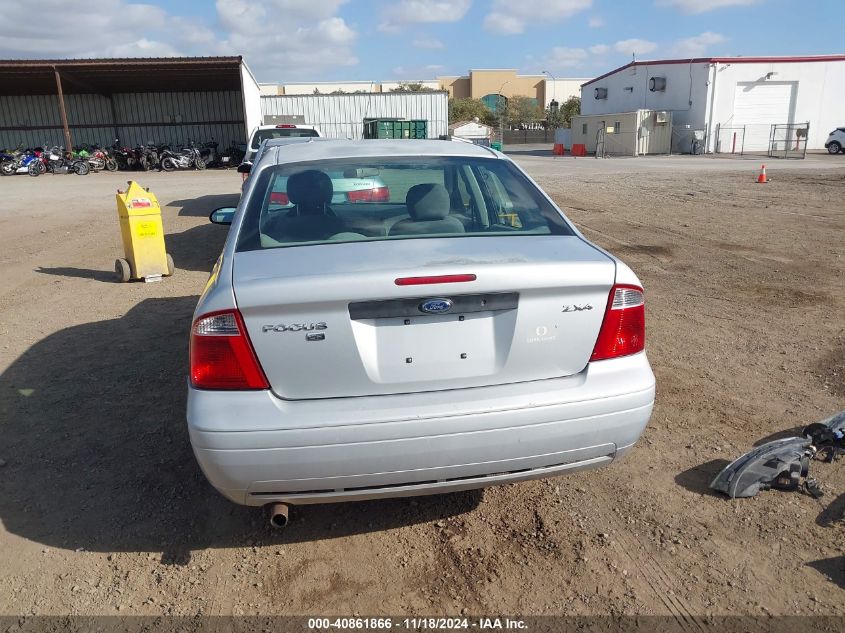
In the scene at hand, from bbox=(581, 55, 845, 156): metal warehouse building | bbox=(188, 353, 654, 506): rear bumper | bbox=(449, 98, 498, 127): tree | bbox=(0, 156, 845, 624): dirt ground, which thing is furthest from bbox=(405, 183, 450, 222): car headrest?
bbox=(449, 98, 498, 127): tree

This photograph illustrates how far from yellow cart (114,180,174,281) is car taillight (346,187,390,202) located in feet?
16.0

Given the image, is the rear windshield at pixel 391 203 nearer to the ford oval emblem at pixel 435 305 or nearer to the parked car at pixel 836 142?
the ford oval emblem at pixel 435 305

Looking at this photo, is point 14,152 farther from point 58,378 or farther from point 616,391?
point 616,391

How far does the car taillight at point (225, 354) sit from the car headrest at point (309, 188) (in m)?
1.19

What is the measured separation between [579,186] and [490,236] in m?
19.0

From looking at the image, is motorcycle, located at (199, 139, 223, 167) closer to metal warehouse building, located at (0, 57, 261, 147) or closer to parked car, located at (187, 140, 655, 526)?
metal warehouse building, located at (0, 57, 261, 147)

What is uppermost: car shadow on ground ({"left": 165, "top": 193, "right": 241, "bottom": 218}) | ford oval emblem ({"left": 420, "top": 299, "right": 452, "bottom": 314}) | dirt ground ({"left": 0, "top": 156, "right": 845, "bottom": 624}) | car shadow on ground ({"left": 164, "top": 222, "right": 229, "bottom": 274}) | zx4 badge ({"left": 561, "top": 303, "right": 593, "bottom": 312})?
ford oval emblem ({"left": 420, "top": 299, "right": 452, "bottom": 314})

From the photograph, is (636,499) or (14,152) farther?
(14,152)

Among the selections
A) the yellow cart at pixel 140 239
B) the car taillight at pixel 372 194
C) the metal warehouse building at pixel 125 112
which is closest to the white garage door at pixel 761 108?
the metal warehouse building at pixel 125 112

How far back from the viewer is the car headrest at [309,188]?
3.51m

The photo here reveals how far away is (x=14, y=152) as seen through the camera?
30.8 m

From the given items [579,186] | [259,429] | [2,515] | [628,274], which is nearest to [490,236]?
[628,274]

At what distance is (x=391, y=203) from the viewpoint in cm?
397

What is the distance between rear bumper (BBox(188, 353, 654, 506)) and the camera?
244 cm
